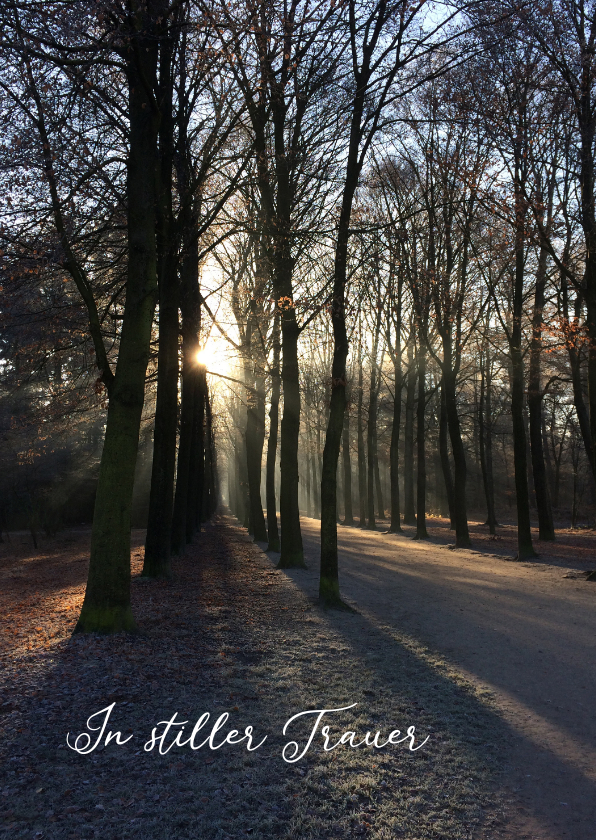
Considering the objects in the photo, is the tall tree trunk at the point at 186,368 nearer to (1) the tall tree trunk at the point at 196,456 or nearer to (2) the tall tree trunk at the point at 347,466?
(1) the tall tree trunk at the point at 196,456

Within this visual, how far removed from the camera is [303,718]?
5.00 metres

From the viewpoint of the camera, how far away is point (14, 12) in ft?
22.7

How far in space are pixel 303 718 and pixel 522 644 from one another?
380 cm

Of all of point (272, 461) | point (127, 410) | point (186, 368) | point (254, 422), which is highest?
point (186, 368)

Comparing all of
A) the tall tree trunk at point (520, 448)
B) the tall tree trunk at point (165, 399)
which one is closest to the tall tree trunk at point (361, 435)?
the tall tree trunk at point (520, 448)

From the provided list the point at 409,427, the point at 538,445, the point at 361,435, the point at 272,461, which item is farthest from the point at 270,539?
the point at 361,435

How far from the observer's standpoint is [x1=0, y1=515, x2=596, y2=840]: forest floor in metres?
3.52

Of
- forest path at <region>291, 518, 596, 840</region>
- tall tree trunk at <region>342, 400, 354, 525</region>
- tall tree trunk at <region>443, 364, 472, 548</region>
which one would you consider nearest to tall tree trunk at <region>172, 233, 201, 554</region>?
forest path at <region>291, 518, 596, 840</region>

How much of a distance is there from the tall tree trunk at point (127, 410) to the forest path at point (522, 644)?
3.92 m

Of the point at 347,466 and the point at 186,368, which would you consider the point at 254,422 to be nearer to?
the point at 186,368

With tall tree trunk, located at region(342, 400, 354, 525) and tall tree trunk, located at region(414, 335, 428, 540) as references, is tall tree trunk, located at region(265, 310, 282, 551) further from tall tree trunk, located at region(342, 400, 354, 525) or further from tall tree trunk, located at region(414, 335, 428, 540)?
tall tree trunk, located at region(342, 400, 354, 525)

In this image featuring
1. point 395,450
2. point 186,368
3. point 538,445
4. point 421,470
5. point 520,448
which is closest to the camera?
point 186,368

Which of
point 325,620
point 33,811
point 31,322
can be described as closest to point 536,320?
point 325,620

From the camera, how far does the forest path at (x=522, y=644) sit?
3.91 m
